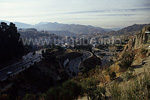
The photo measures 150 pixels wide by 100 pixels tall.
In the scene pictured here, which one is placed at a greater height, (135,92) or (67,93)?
(135,92)

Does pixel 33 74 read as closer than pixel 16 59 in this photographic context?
Yes

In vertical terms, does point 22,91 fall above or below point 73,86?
below

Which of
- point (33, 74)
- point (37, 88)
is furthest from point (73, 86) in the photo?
point (33, 74)

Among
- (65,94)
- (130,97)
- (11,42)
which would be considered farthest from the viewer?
(11,42)

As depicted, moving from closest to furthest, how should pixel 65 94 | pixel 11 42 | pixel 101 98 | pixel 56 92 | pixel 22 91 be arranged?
pixel 101 98 → pixel 65 94 → pixel 56 92 → pixel 22 91 → pixel 11 42

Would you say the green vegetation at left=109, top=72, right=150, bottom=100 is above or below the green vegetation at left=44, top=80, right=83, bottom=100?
above

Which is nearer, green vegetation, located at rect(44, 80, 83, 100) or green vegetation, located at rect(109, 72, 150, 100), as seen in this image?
green vegetation, located at rect(109, 72, 150, 100)

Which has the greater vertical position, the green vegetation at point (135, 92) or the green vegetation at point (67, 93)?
the green vegetation at point (135, 92)

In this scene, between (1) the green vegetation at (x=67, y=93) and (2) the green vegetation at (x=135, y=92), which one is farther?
(1) the green vegetation at (x=67, y=93)

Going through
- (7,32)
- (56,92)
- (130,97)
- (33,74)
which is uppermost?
(7,32)

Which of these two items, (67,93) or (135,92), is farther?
(67,93)

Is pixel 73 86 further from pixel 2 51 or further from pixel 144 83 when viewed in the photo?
pixel 2 51
